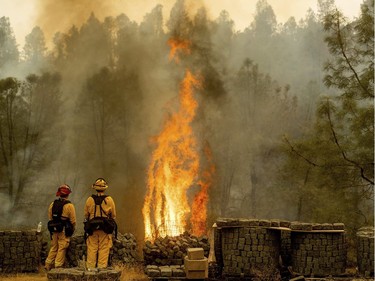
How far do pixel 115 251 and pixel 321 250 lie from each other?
569 cm

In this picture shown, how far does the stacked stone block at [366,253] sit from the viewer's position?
11.7 m

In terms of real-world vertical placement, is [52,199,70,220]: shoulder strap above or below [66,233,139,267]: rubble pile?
above

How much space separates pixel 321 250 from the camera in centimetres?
1177

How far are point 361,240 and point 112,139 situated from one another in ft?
85.2

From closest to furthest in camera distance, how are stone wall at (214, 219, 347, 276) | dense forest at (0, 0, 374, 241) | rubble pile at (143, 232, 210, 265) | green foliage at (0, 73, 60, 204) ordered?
stone wall at (214, 219, 347, 276), rubble pile at (143, 232, 210, 265), green foliage at (0, 73, 60, 204), dense forest at (0, 0, 374, 241)

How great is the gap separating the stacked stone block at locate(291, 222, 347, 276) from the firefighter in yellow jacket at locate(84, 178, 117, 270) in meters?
4.52

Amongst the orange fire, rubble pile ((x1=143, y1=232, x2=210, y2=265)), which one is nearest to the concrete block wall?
rubble pile ((x1=143, y1=232, x2=210, y2=265))

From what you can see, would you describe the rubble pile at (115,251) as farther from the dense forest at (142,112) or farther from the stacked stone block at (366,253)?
the dense forest at (142,112)

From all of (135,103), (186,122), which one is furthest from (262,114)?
(186,122)

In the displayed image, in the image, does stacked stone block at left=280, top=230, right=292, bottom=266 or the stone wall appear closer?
the stone wall

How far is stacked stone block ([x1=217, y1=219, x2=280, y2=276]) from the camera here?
11.9 metres

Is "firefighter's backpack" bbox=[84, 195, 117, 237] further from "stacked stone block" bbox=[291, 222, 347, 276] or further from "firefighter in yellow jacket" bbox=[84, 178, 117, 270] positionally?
"stacked stone block" bbox=[291, 222, 347, 276]

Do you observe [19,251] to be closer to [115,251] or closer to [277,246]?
[115,251]

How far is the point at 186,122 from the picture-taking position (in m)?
23.0
